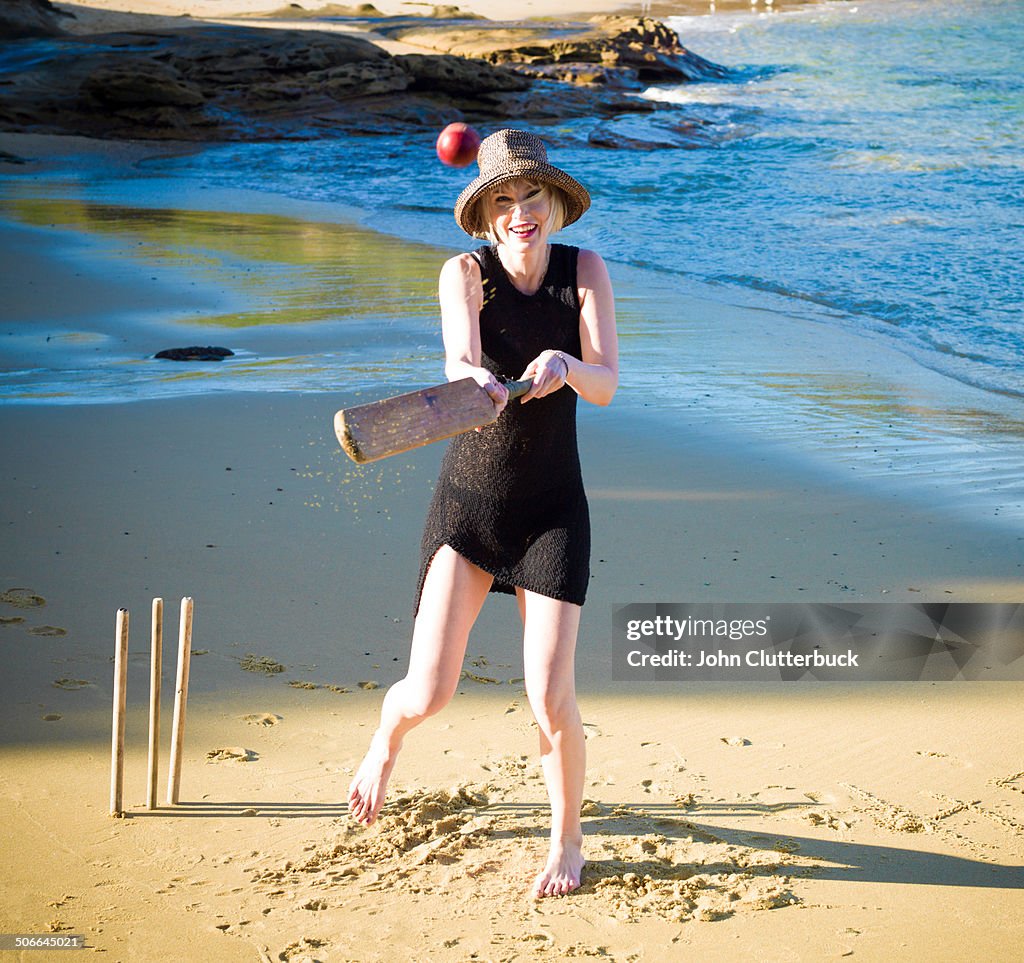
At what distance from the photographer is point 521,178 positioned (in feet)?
11.4

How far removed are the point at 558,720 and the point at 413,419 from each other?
95 centimetres

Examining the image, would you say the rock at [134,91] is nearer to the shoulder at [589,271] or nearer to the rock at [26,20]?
the rock at [26,20]

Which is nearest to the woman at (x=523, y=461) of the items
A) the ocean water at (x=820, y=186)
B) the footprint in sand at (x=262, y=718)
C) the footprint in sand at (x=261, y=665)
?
the footprint in sand at (x=262, y=718)

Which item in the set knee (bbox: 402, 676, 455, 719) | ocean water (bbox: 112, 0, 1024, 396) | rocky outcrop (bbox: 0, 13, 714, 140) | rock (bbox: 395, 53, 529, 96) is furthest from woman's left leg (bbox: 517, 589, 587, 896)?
rock (bbox: 395, 53, 529, 96)

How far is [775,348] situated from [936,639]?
5.11 m

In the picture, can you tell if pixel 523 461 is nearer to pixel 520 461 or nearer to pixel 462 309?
pixel 520 461

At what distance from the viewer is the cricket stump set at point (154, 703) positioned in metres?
3.74

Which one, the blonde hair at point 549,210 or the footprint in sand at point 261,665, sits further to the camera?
the footprint in sand at point 261,665

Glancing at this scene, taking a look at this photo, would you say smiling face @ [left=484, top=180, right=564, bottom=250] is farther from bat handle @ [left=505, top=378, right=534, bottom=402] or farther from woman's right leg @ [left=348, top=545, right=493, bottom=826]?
woman's right leg @ [left=348, top=545, right=493, bottom=826]

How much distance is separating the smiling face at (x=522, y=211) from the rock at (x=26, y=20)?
33.4 m

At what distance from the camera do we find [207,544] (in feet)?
19.6

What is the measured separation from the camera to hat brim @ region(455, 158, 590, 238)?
3443 mm

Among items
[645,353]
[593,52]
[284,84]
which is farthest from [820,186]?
[593,52]

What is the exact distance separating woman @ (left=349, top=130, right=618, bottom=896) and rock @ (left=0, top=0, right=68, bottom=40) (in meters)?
33.5
